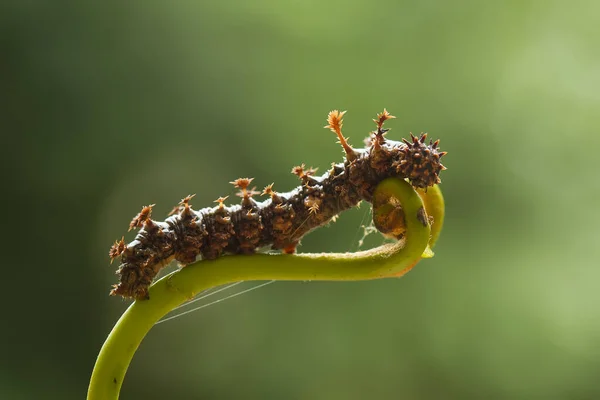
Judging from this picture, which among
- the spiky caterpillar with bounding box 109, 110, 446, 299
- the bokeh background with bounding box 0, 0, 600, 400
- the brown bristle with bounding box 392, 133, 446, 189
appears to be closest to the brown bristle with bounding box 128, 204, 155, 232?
the spiky caterpillar with bounding box 109, 110, 446, 299

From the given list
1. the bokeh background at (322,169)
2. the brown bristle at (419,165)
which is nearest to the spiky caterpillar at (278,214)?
the brown bristle at (419,165)

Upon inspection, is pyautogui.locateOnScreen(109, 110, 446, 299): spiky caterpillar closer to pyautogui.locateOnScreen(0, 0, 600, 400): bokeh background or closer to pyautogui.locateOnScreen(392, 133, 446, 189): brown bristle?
pyautogui.locateOnScreen(392, 133, 446, 189): brown bristle

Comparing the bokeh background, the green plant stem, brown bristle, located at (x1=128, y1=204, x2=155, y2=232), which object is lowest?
the green plant stem

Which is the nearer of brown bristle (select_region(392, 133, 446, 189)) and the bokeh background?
brown bristle (select_region(392, 133, 446, 189))

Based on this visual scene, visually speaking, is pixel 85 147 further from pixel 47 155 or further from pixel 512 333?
pixel 512 333

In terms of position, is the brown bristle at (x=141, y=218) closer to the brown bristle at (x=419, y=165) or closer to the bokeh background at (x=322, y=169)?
the brown bristle at (x=419, y=165)

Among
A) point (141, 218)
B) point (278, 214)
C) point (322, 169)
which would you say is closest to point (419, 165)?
point (278, 214)

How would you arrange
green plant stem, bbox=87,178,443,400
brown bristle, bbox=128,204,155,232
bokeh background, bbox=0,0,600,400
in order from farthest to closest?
bokeh background, bbox=0,0,600,400
brown bristle, bbox=128,204,155,232
green plant stem, bbox=87,178,443,400
